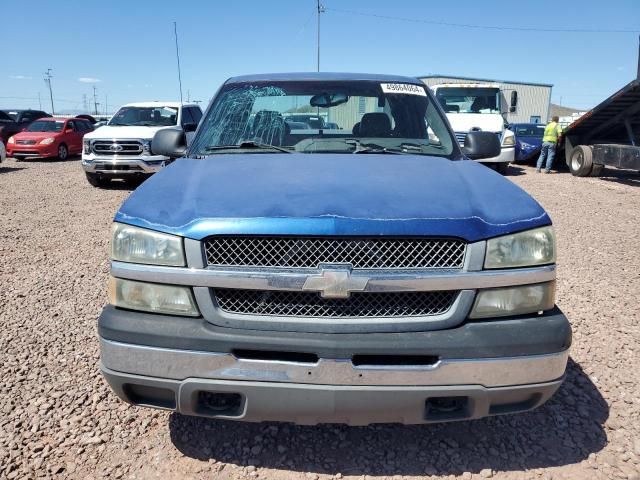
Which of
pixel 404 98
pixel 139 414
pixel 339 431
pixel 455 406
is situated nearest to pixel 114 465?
pixel 139 414

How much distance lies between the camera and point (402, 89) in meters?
3.64

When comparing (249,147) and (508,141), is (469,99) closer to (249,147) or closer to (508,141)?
(508,141)

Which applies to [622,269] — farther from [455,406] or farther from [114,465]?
[114,465]

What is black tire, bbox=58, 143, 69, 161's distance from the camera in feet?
58.4

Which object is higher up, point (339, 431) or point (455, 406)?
point (455, 406)

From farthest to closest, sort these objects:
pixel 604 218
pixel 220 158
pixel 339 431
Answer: pixel 604 218 < pixel 220 158 < pixel 339 431

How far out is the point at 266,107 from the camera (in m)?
3.46

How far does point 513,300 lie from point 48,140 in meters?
18.9

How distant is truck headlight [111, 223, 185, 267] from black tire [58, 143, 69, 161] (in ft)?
59.8

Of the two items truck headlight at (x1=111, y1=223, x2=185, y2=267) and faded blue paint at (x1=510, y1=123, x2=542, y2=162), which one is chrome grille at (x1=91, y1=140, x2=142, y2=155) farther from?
faded blue paint at (x1=510, y1=123, x2=542, y2=162)

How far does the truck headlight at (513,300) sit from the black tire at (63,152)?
19.1 m

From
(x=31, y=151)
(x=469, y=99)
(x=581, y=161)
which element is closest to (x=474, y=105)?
(x=469, y=99)

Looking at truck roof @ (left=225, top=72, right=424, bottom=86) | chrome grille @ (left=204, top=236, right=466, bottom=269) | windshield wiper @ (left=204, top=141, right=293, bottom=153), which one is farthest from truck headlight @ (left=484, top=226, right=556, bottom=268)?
truck roof @ (left=225, top=72, right=424, bottom=86)

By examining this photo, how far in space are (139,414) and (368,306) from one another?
1569 millimetres
